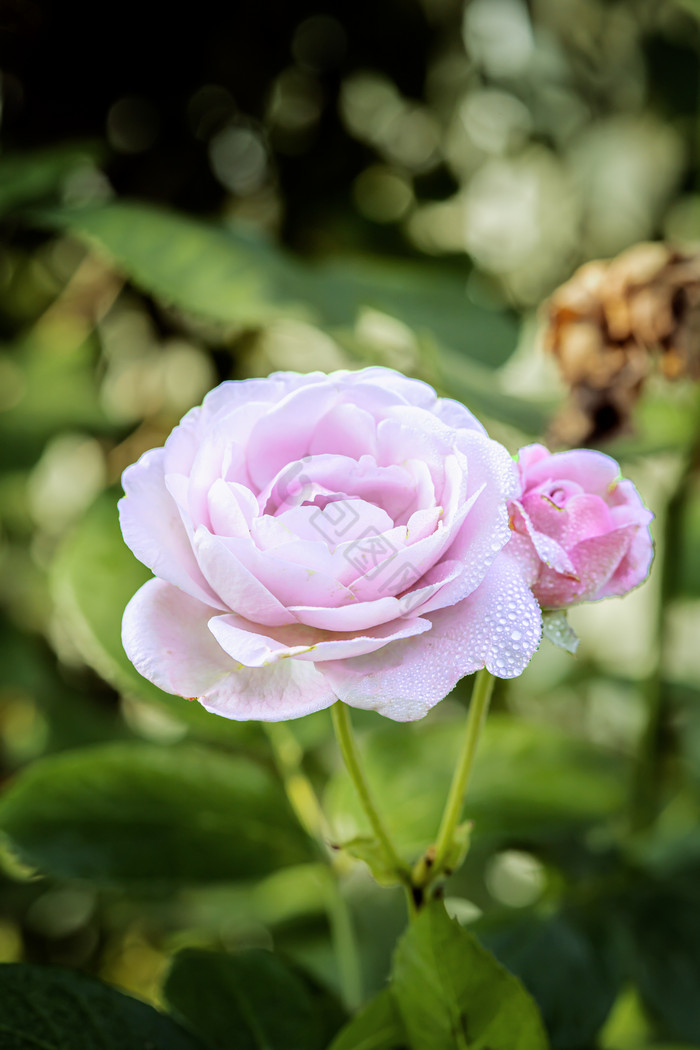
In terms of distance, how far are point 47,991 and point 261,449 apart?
20cm

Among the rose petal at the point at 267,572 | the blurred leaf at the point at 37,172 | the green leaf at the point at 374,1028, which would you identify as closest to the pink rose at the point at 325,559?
the rose petal at the point at 267,572

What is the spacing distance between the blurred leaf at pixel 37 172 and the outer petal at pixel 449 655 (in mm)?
541

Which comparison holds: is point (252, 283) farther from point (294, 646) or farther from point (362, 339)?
point (294, 646)

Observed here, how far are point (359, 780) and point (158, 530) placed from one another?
10 centimetres

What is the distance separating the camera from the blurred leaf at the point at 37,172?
66 cm

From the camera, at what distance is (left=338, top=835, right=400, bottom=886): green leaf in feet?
0.97

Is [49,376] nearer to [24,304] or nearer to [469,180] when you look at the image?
[24,304]

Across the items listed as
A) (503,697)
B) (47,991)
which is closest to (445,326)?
(503,697)

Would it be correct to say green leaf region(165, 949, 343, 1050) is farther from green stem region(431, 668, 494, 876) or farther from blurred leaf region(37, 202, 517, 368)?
blurred leaf region(37, 202, 517, 368)

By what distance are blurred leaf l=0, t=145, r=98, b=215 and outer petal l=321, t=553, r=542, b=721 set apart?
54 cm

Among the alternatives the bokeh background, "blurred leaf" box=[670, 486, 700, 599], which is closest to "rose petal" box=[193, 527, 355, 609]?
the bokeh background

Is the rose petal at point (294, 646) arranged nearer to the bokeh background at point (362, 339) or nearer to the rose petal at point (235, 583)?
the rose petal at point (235, 583)

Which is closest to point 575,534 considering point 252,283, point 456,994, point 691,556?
point 456,994

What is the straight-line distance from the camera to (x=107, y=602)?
485 mm
